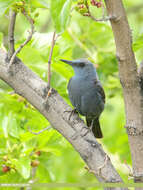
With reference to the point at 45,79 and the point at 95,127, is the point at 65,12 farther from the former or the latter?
the point at 95,127

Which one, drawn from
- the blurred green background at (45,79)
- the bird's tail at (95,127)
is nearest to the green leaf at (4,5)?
the blurred green background at (45,79)

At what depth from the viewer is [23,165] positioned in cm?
263

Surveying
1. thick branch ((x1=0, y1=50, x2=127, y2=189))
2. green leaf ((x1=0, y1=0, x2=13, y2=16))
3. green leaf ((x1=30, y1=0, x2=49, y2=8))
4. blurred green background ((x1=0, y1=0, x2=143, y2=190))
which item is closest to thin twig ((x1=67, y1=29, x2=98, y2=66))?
blurred green background ((x1=0, y1=0, x2=143, y2=190))

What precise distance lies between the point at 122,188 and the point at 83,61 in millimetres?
1782

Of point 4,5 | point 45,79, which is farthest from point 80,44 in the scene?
point 4,5

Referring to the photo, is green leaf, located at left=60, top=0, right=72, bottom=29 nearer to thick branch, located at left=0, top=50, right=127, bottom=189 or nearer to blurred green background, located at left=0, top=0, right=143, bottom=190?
blurred green background, located at left=0, top=0, right=143, bottom=190

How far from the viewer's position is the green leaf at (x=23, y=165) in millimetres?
2562

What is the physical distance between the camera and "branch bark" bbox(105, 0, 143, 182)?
1997mm

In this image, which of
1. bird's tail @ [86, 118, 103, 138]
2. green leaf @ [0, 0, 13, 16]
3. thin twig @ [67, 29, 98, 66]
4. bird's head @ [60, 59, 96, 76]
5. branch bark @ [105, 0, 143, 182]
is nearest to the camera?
branch bark @ [105, 0, 143, 182]

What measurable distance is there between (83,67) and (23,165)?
1.54 meters

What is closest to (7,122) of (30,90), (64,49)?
(30,90)

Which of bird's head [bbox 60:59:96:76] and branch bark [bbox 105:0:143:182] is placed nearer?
branch bark [bbox 105:0:143:182]

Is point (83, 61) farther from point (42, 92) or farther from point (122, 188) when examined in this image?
point (122, 188)

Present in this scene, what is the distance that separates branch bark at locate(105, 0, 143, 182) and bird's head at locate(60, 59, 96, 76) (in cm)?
152
